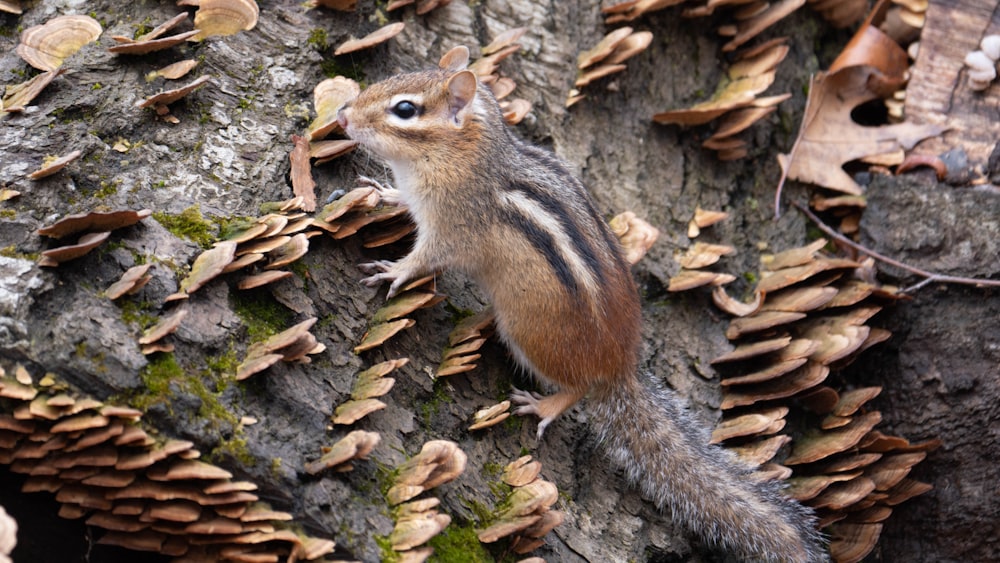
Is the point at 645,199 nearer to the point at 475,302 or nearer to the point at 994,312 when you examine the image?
the point at 475,302

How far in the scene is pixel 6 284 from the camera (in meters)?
3.47

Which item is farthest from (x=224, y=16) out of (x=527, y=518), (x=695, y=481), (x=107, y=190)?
(x=695, y=481)

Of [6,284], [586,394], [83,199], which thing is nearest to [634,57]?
[586,394]

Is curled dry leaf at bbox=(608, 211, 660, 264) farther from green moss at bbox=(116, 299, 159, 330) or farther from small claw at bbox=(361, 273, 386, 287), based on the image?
green moss at bbox=(116, 299, 159, 330)

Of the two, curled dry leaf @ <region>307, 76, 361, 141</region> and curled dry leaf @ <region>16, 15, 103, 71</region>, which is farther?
curled dry leaf @ <region>307, 76, 361, 141</region>

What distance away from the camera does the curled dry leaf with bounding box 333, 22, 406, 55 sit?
16.1 ft

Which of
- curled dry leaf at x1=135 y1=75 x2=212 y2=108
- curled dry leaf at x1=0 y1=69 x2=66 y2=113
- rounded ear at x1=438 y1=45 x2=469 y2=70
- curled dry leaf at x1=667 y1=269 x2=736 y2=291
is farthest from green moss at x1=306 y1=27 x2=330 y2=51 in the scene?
curled dry leaf at x1=667 y1=269 x2=736 y2=291

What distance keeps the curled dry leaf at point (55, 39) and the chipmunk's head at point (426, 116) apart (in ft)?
4.37

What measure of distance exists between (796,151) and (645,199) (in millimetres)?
1046

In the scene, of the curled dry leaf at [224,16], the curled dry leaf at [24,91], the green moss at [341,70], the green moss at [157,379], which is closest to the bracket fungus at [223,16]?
the curled dry leaf at [224,16]

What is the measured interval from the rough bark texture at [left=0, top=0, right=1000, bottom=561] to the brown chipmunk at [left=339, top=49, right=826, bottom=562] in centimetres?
21

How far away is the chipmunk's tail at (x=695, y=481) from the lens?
4227 millimetres

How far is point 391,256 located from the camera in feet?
15.7

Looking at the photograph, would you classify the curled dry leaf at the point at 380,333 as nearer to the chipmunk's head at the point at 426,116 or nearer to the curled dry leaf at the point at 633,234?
the chipmunk's head at the point at 426,116
